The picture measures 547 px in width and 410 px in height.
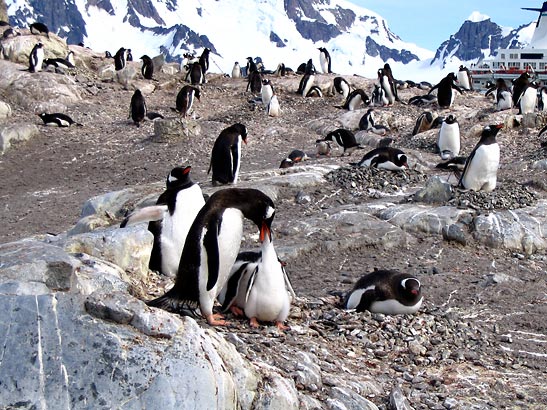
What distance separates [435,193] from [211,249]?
5229 mm

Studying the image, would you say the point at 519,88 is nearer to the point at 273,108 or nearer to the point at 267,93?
the point at 273,108

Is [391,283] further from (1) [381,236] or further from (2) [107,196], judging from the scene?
(2) [107,196]

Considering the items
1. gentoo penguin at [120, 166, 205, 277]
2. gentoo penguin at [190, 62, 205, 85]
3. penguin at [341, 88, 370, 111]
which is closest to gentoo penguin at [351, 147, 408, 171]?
gentoo penguin at [120, 166, 205, 277]

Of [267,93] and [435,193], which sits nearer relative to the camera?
[435,193]

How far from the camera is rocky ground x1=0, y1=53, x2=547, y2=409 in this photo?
13.6ft

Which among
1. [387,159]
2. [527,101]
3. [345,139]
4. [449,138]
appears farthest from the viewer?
[527,101]

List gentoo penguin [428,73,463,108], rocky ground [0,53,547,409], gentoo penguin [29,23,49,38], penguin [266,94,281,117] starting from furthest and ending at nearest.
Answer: gentoo penguin [29,23,49,38]
penguin [266,94,281,117]
gentoo penguin [428,73,463,108]
rocky ground [0,53,547,409]

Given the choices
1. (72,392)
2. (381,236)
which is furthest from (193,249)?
(381,236)

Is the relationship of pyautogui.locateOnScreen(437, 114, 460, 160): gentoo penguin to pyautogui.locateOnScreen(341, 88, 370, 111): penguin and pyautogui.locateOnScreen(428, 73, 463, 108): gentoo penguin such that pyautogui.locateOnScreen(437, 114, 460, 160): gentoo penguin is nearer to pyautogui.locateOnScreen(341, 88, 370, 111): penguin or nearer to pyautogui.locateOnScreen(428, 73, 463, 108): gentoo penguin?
pyautogui.locateOnScreen(428, 73, 463, 108): gentoo penguin

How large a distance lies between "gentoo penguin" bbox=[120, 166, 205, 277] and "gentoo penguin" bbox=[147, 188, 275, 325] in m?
1.24

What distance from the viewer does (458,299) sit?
6.44 meters

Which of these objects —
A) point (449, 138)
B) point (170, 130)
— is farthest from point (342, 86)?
point (449, 138)

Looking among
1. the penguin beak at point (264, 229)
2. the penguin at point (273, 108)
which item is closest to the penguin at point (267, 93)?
the penguin at point (273, 108)

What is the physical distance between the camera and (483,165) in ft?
29.0
